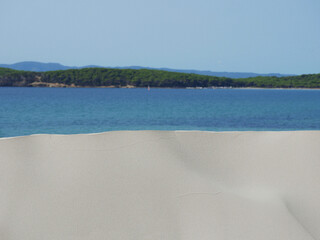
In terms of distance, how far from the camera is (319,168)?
4.02 metres

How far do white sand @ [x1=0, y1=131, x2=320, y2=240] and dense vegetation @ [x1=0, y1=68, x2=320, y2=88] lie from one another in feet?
320

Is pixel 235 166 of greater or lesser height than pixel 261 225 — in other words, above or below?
above

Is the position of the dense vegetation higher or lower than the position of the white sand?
lower

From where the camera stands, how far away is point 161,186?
3.59 meters

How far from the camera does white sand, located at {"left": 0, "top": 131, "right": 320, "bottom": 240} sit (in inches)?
126

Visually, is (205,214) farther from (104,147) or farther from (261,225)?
(104,147)

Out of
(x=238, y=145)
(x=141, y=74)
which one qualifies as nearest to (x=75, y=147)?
(x=238, y=145)

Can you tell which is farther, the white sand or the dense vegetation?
the dense vegetation

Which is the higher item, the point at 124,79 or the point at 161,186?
the point at 161,186

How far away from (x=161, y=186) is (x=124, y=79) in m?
101

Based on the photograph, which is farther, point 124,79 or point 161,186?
point 124,79

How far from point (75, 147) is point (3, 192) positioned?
81cm

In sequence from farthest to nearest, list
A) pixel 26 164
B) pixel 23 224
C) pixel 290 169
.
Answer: pixel 290 169, pixel 26 164, pixel 23 224

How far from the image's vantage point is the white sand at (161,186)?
3199 mm
